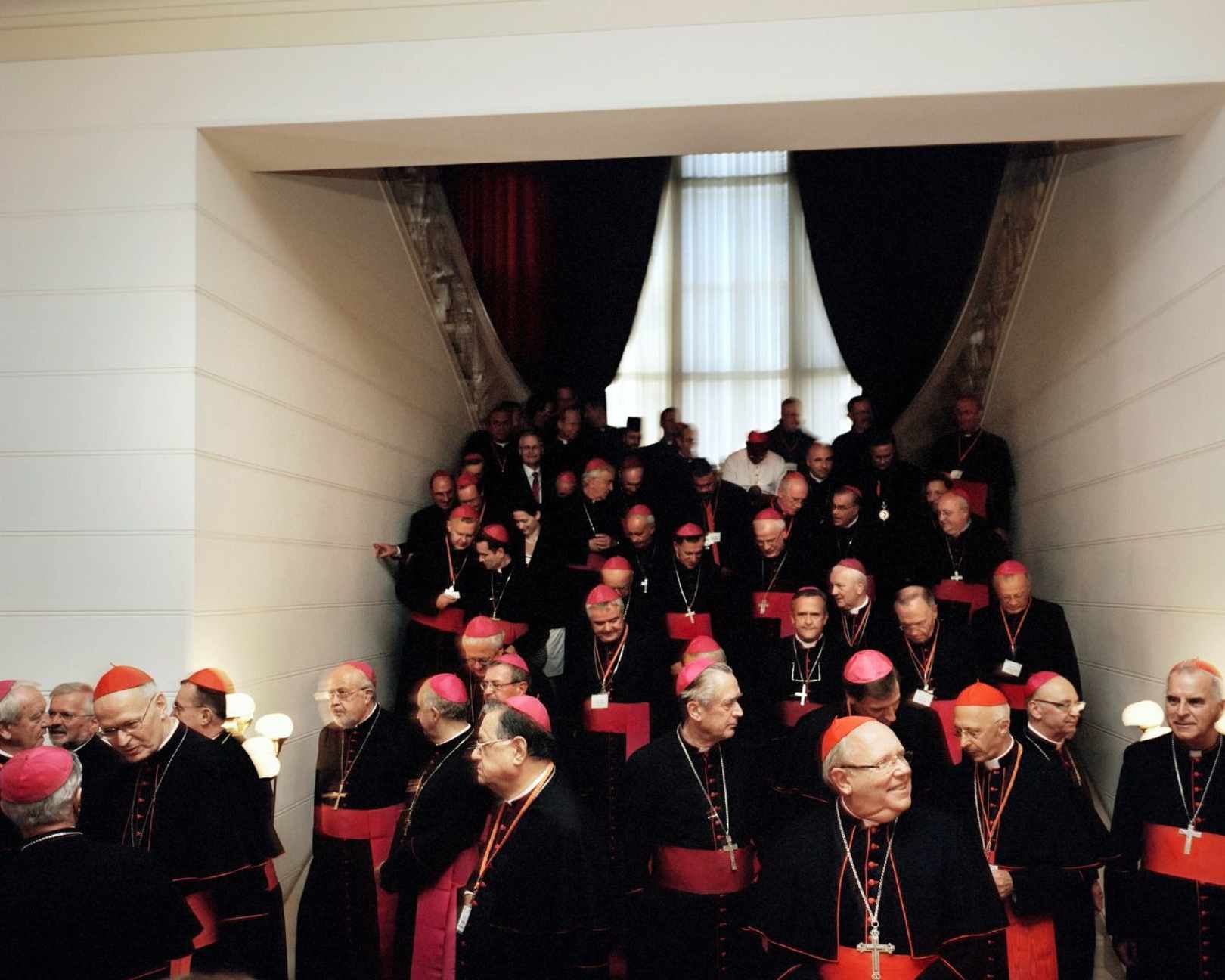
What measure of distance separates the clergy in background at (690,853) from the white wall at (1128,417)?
7.43 ft

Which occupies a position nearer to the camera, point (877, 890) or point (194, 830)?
point (877, 890)

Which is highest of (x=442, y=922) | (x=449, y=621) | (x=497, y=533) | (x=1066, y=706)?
(x=497, y=533)

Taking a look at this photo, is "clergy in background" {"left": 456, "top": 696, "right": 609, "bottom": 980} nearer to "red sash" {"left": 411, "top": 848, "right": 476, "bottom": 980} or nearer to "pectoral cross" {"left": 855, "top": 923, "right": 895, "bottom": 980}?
"red sash" {"left": 411, "top": 848, "right": 476, "bottom": 980}

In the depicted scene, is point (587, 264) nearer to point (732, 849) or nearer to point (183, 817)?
point (732, 849)

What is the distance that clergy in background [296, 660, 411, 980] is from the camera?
506 centimetres

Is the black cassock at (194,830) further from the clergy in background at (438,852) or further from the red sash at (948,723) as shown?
the red sash at (948,723)

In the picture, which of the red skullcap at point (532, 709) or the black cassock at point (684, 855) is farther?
the black cassock at point (684, 855)

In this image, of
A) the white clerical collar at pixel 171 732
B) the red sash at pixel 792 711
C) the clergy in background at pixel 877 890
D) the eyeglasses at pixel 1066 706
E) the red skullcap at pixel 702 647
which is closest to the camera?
the clergy in background at pixel 877 890

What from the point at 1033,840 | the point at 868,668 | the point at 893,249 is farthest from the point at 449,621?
the point at 893,249

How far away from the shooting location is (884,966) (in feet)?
11.1

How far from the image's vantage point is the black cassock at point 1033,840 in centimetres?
428

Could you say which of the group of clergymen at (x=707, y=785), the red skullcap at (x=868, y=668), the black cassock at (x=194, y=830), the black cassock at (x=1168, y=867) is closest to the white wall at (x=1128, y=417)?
the group of clergymen at (x=707, y=785)

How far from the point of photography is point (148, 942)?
10.8 ft

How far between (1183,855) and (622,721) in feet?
8.65
